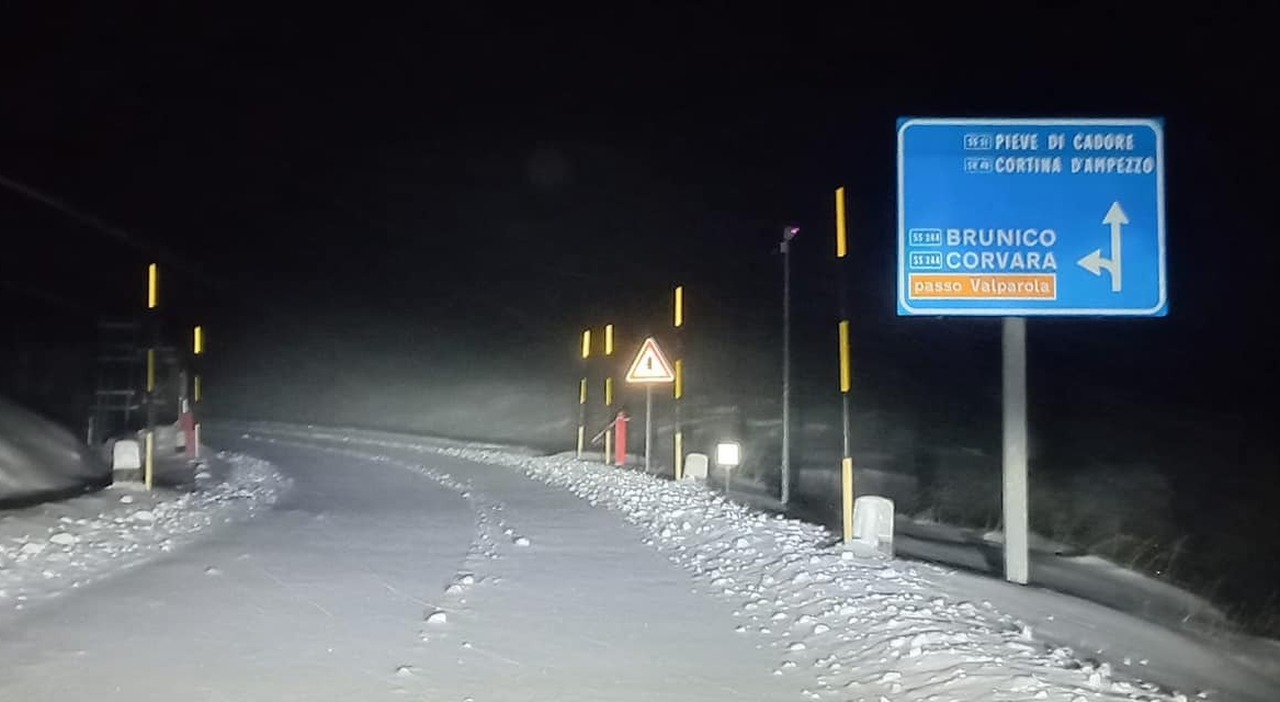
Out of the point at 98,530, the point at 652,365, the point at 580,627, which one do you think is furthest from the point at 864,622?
the point at 652,365

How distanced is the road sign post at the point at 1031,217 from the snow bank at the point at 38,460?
1360cm

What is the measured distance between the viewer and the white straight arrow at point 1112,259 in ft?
43.1

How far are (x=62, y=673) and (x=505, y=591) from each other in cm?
429

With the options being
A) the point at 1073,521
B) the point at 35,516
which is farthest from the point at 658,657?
the point at 1073,521

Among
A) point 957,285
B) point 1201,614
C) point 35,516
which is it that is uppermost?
point 957,285

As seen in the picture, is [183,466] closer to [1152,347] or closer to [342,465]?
[342,465]

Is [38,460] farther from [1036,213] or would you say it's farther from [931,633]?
[931,633]

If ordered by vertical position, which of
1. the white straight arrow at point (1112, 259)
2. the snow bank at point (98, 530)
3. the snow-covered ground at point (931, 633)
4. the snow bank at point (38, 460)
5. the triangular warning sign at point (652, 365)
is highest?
the white straight arrow at point (1112, 259)

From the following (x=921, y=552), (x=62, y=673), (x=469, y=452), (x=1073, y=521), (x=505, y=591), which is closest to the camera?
(x=62, y=673)

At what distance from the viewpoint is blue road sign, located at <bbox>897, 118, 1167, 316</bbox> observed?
13062mm

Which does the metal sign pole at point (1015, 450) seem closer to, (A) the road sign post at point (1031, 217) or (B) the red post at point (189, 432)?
(A) the road sign post at point (1031, 217)

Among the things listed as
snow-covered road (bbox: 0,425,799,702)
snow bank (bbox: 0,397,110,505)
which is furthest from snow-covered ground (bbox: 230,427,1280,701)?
snow bank (bbox: 0,397,110,505)

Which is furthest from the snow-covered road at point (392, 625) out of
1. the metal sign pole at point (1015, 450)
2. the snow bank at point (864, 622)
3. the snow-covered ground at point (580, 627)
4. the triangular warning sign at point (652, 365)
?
the triangular warning sign at point (652, 365)

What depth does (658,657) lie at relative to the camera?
9391mm
